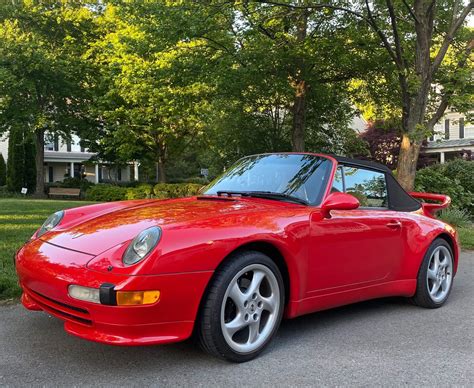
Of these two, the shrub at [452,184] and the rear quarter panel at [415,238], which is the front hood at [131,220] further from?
the shrub at [452,184]

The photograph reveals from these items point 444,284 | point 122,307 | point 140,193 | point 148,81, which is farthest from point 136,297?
point 140,193

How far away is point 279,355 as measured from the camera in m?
3.46

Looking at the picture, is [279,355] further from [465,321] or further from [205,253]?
[465,321]

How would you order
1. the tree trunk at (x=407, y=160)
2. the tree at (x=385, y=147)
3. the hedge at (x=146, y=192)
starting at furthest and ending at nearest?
1. the tree at (x=385, y=147)
2. the hedge at (x=146, y=192)
3. the tree trunk at (x=407, y=160)

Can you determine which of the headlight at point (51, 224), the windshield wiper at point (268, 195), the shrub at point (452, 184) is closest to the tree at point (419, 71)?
the shrub at point (452, 184)

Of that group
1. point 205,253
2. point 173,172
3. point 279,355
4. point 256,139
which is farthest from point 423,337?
point 173,172

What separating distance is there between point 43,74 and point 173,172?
23.7m

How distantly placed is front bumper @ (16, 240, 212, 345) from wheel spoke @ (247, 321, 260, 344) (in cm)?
50

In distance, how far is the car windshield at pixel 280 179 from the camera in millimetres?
4094

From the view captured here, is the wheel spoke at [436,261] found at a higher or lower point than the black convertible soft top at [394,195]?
lower

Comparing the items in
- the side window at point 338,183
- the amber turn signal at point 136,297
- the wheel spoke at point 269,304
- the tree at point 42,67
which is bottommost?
the wheel spoke at point 269,304

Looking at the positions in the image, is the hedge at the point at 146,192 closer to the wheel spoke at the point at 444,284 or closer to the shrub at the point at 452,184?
the shrub at the point at 452,184

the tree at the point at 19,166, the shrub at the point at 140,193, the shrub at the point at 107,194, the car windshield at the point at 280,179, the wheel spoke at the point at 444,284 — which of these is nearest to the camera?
the car windshield at the point at 280,179

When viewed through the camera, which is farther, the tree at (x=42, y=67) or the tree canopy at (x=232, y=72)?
the tree at (x=42, y=67)
